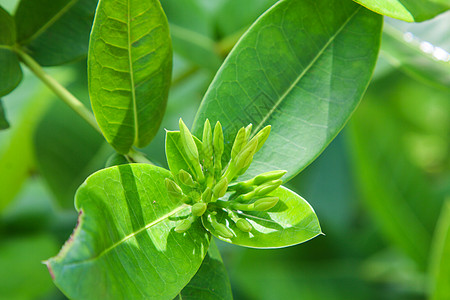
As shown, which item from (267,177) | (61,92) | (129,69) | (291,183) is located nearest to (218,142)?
(267,177)

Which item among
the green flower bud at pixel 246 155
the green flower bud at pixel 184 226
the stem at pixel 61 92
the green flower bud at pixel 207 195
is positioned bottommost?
the green flower bud at pixel 184 226

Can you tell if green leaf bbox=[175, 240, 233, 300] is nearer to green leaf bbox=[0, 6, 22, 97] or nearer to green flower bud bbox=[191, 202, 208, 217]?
green flower bud bbox=[191, 202, 208, 217]

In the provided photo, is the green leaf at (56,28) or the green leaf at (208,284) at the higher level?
the green leaf at (56,28)

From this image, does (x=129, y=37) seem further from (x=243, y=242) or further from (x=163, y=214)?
(x=243, y=242)

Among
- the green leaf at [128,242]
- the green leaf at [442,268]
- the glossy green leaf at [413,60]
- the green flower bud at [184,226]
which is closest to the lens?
the green leaf at [128,242]

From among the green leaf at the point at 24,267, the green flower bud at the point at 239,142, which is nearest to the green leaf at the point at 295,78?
the green flower bud at the point at 239,142

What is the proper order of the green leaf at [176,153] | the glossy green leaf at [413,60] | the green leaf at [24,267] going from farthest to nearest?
the green leaf at [24,267]
the glossy green leaf at [413,60]
the green leaf at [176,153]

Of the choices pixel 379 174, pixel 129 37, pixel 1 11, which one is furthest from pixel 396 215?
pixel 1 11

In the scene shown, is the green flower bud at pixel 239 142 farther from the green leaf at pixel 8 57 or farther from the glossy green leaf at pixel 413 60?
the glossy green leaf at pixel 413 60

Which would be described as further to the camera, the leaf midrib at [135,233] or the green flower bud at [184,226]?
the green flower bud at [184,226]
